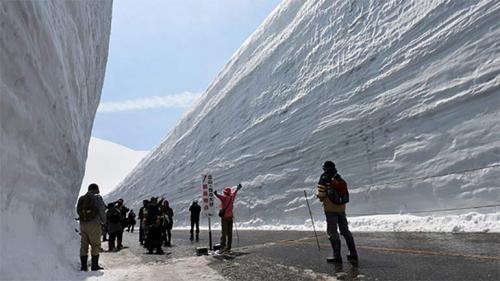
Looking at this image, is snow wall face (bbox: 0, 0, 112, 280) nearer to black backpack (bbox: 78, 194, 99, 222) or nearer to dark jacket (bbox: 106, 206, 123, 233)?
black backpack (bbox: 78, 194, 99, 222)

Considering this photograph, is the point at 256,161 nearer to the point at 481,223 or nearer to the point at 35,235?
the point at 481,223

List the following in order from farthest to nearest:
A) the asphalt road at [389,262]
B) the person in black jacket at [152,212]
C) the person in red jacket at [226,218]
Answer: the person in black jacket at [152,212] → the person in red jacket at [226,218] → the asphalt road at [389,262]

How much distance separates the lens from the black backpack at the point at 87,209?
841cm

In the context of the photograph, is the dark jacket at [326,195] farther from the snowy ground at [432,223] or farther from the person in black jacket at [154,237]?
the person in black jacket at [154,237]

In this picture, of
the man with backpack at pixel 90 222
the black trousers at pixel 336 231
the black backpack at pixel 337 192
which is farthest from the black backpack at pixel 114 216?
the black backpack at pixel 337 192

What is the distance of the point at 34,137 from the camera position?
6898 mm

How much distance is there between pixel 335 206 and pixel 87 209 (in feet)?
15.5

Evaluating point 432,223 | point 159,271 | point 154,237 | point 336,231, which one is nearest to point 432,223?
point 432,223

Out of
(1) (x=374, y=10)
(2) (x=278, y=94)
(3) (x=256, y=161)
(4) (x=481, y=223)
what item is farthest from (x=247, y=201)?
(4) (x=481, y=223)

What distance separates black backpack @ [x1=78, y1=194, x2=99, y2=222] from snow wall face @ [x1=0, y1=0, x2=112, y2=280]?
21.8 inches

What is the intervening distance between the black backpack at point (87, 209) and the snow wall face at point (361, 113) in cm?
1249

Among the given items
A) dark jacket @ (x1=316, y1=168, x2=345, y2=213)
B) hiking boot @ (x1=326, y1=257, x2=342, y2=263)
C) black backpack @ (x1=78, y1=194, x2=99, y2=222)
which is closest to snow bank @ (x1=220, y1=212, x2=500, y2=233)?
hiking boot @ (x1=326, y1=257, x2=342, y2=263)

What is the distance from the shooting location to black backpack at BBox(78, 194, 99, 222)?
8414 millimetres

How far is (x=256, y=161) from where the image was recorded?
30.0 metres
